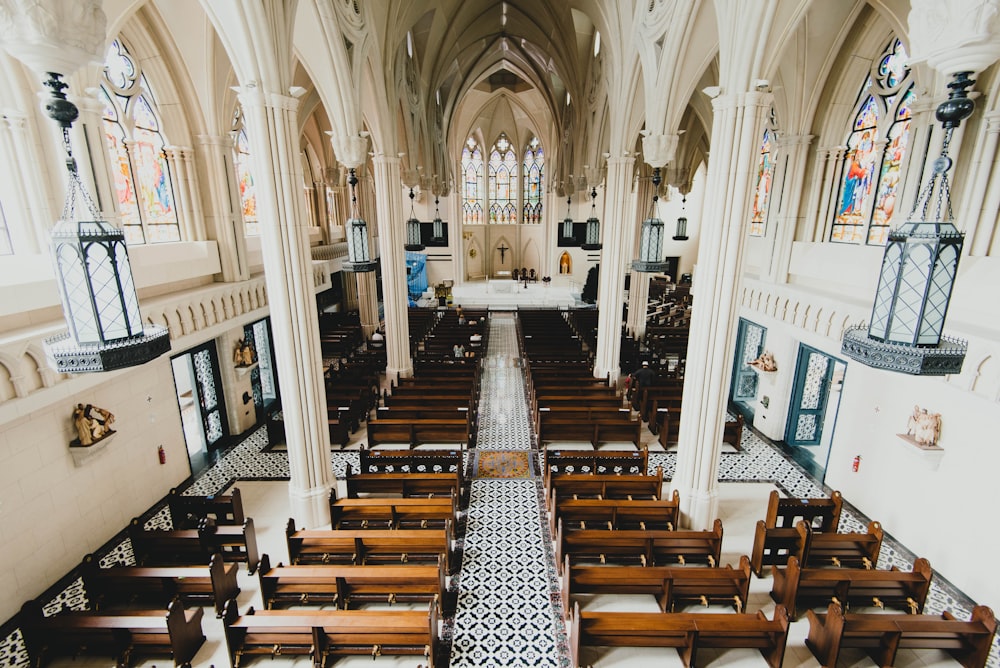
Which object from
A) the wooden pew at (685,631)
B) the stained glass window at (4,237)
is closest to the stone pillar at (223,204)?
the stained glass window at (4,237)

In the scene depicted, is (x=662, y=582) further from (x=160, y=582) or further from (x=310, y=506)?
(x=160, y=582)

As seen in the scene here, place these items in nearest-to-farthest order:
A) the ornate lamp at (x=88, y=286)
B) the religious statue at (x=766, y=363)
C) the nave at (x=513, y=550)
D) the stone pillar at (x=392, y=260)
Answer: the ornate lamp at (x=88, y=286) < the nave at (x=513, y=550) < the religious statue at (x=766, y=363) < the stone pillar at (x=392, y=260)

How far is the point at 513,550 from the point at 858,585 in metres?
4.21

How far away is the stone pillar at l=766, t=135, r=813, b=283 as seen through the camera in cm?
968

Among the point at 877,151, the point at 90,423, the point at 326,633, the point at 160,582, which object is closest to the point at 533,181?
the point at 877,151

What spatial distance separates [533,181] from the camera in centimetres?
3416

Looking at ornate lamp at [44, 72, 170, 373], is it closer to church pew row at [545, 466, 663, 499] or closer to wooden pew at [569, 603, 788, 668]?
wooden pew at [569, 603, 788, 668]

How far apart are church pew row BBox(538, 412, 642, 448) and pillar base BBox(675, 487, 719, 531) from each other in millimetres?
2517

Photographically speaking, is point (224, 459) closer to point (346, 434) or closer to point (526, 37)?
point (346, 434)

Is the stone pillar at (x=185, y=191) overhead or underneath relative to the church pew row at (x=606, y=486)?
overhead

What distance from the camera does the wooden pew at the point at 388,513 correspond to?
21.9ft

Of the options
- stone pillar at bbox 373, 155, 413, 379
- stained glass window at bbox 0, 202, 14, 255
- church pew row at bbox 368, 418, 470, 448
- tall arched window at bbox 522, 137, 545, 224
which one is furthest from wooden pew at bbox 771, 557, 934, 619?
tall arched window at bbox 522, 137, 545, 224

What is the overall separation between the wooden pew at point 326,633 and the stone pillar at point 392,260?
8.49 m

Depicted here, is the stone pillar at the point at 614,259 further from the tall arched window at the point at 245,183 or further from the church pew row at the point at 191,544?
the tall arched window at the point at 245,183
